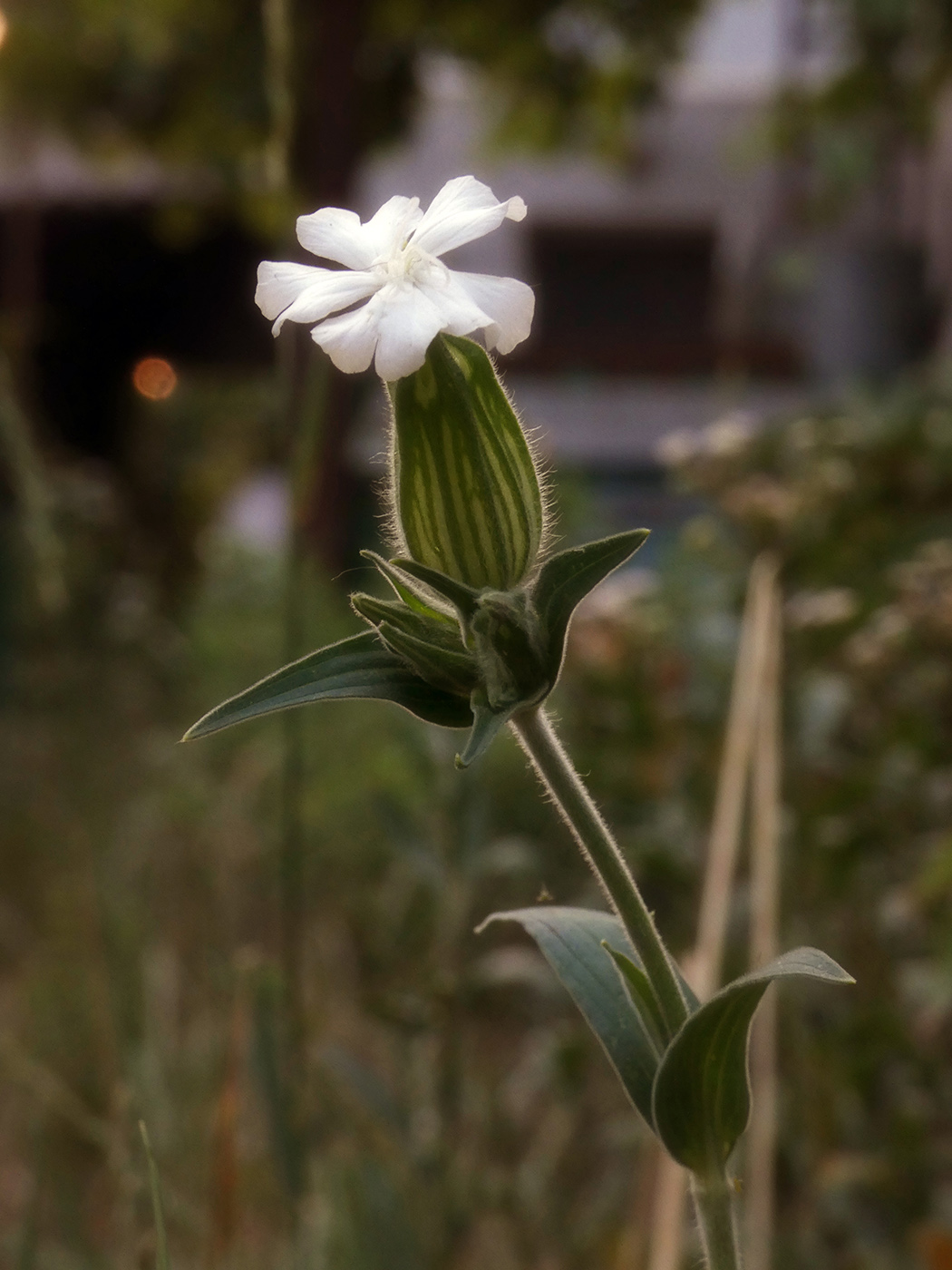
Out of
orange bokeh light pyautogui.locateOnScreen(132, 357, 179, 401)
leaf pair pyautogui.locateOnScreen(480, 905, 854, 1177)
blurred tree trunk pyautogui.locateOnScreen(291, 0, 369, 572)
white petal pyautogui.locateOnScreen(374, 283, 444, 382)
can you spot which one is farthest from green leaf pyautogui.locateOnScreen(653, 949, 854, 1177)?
blurred tree trunk pyautogui.locateOnScreen(291, 0, 369, 572)

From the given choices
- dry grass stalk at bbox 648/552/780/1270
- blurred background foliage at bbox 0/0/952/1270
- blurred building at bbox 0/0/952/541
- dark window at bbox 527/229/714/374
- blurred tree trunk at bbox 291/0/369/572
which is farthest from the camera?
dark window at bbox 527/229/714/374

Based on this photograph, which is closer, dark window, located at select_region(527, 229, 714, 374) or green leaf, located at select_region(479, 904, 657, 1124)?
green leaf, located at select_region(479, 904, 657, 1124)

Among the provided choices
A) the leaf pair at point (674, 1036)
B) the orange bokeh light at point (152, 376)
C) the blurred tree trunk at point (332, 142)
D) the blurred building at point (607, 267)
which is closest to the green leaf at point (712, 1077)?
the leaf pair at point (674, 1036)

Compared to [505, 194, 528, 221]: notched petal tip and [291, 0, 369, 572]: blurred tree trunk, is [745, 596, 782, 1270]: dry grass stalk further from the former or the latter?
[291, 0, 369, 572]: blurred tree trunk

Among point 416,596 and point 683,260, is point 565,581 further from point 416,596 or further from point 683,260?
point 683,260

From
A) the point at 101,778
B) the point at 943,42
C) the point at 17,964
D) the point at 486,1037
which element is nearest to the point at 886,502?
the point at 486,1037

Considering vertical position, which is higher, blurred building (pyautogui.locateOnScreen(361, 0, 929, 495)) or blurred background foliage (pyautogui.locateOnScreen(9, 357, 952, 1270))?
blurred building (pyautogui.locateOnScreen(361, 0, 929, 495))

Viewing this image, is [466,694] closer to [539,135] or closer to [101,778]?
[101,778]
